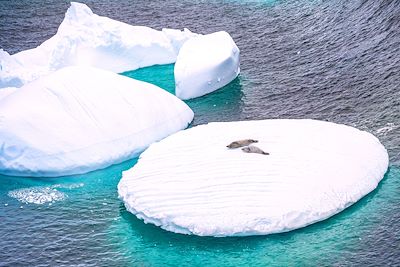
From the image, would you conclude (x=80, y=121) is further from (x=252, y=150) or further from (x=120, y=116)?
(x=252, y=150)

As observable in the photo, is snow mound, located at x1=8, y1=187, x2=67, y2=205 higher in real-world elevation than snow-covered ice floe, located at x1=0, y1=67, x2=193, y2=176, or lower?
lower

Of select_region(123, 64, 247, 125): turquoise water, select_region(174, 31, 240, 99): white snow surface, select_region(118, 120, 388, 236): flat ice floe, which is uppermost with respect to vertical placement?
select_region(118, 120, 388, 236): flat ice floe

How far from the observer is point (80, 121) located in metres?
7.24

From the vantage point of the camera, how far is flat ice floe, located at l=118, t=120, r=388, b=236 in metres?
5.57

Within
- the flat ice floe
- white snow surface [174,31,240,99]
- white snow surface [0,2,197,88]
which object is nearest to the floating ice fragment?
the flat ice floe

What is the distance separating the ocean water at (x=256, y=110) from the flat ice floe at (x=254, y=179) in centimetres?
11

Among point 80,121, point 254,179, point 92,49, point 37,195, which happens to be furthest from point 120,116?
point 92,49

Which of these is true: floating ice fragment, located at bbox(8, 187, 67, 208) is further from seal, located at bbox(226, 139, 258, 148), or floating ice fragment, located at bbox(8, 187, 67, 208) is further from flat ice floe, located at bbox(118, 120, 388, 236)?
seal, located at bbox(226, 139, 258, 148)

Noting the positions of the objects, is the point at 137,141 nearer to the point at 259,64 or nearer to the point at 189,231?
the point at 189,231

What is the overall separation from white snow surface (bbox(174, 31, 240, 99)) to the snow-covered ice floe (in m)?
0.72

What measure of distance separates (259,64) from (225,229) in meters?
4.45

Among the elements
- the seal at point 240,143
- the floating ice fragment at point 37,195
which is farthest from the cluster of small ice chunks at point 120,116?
the seal at point 240,143

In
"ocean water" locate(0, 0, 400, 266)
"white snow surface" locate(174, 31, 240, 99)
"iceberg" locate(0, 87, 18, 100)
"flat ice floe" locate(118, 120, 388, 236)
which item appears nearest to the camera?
"ocean water" locate(0, 0, 400, 266)

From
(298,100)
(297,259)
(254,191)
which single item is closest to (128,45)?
(298,100)
